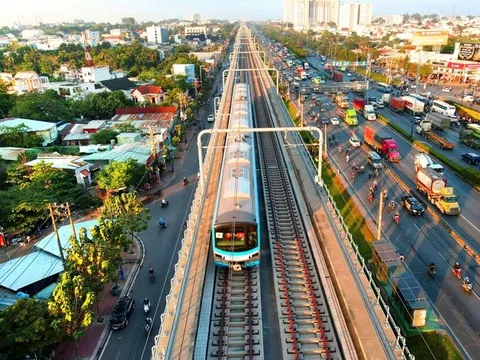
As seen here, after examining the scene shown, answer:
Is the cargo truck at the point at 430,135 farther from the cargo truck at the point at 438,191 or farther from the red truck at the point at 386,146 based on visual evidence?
the cargo truck at the point at 438,191

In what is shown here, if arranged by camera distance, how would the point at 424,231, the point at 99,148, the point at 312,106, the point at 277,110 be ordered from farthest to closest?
the point at 312,106 < the point at 277,110 < the point at 99,148 < the point at 424,231

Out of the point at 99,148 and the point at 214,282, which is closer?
the point at 214,282

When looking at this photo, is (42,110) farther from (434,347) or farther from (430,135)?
(434,347)

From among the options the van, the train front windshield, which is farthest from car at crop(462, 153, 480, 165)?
the train front windshield

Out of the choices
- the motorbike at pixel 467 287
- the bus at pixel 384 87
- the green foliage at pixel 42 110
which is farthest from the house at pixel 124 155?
the bus at pixel 384 87

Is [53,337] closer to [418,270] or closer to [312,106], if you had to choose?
→ [418,270]

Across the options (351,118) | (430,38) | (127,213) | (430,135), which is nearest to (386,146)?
(430,135)

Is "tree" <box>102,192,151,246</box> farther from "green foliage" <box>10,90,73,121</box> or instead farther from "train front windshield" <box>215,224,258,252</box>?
"green foliage" <box>10,90,73,121</box>

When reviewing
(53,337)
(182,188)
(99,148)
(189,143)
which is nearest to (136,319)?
(53,337)

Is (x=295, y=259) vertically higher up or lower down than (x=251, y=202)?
lower down
